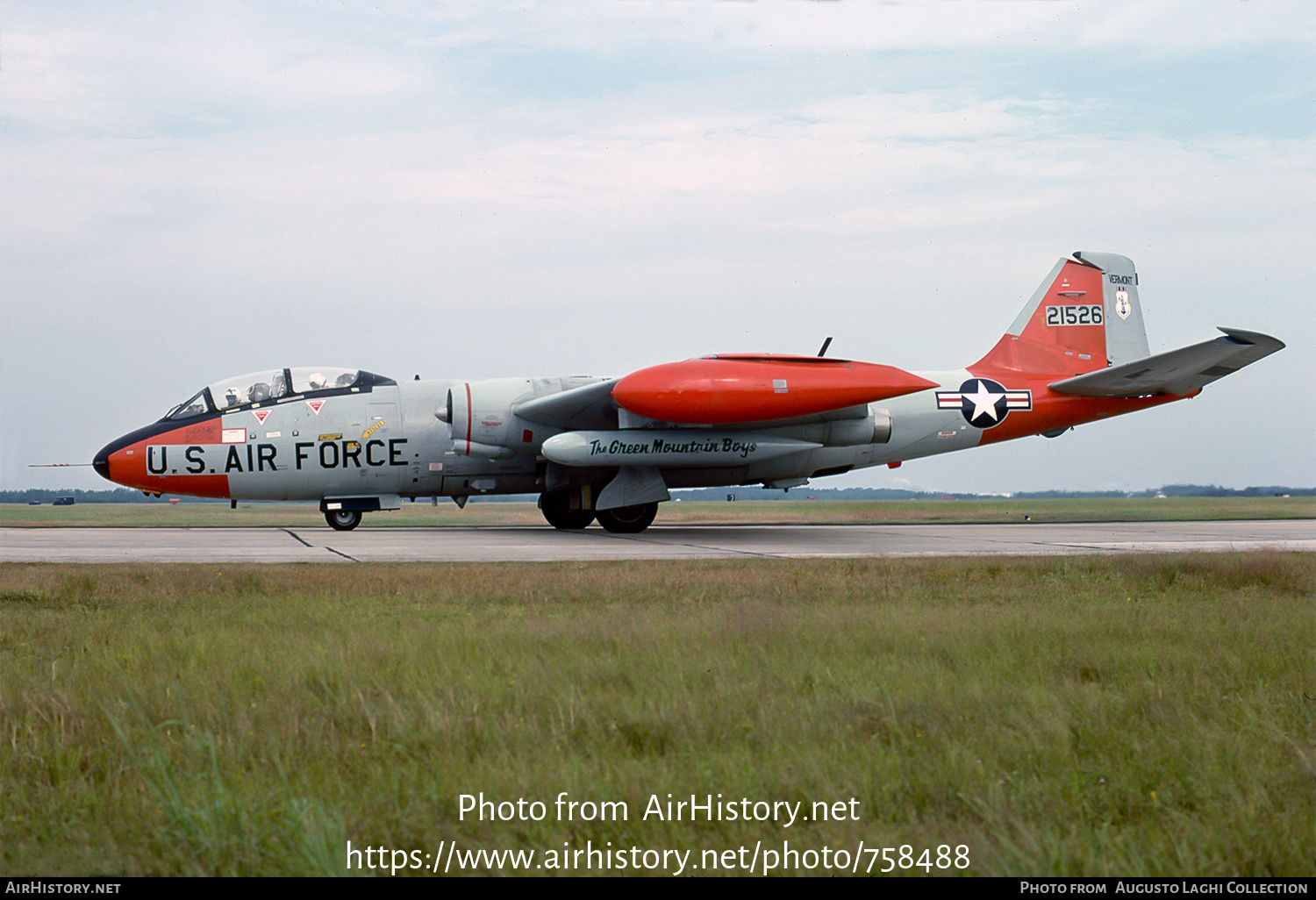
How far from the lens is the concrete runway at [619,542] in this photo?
543 inches

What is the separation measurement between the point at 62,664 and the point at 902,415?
57.6ft

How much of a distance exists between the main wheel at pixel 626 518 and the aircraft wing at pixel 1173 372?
934cm

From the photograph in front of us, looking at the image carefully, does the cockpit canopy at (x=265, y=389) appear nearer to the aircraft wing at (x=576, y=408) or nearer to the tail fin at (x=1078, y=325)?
the aircraft wing at (x=576, y=408)

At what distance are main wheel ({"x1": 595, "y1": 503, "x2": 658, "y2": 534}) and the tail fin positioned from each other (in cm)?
813

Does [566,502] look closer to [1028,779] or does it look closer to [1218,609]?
[1218,609]

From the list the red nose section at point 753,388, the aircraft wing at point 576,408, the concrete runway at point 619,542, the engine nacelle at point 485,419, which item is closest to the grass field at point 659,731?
the concrete runway at point 619,542

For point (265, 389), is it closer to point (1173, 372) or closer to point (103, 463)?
point (103, 463)

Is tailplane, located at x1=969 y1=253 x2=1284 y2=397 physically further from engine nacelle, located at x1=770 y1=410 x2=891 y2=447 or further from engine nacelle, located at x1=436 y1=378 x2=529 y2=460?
engine nacelle, located at x1=436 y1=378 x2=529 y2=460

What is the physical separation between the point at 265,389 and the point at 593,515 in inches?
288

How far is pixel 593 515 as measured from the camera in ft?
71.4

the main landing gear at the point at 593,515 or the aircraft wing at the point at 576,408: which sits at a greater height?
the aircraft wing at the point at 576,408

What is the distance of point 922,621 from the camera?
21.8 feet

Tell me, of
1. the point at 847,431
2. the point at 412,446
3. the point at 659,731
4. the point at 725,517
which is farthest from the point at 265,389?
the point at 659,731

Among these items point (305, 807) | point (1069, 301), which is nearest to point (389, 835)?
point (305, 807)
